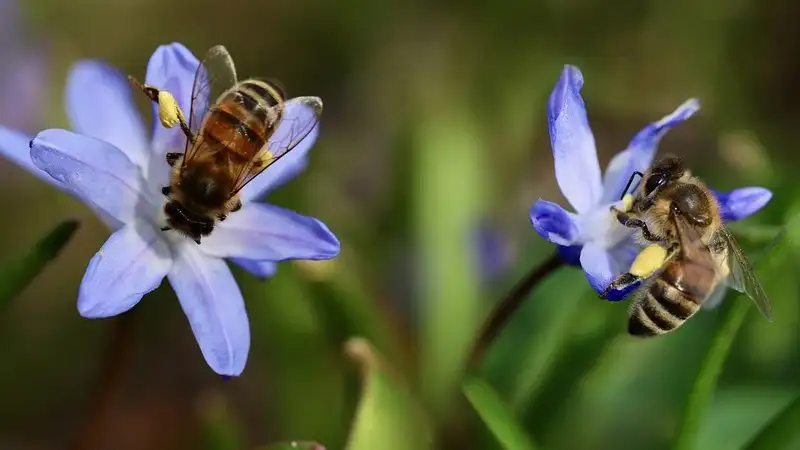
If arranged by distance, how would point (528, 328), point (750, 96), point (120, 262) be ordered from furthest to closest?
point (750, 96) < point (528, 328) < point (120, 262)

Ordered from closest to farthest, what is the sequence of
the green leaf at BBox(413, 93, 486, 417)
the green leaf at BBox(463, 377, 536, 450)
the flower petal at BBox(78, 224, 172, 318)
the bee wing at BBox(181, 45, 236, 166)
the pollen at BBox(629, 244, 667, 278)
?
1. the flower petal at BBox(78, 224, 172, 318)
2. the pollen at BBox(629, 244, 667, 278)
3. the bee wing at BBox(181, 45, 236, 166)
4. the green leaf at BBox(463, 377, 536, 450)
5. the green leaf at BBox(413, 93, 486, 417)

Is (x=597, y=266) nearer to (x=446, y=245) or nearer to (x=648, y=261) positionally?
(x=648, y=261)

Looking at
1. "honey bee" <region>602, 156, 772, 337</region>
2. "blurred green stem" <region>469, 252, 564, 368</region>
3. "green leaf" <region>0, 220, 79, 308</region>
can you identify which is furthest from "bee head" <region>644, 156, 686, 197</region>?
"green leaf" <region>0, 220, 79, 308</region>

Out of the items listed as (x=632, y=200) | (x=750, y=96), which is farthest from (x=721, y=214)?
(x=750, y=96)

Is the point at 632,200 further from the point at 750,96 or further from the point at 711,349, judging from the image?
the point at 750,96

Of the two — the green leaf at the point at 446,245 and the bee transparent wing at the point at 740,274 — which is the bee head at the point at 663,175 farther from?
the green leaf at the point at 446,245

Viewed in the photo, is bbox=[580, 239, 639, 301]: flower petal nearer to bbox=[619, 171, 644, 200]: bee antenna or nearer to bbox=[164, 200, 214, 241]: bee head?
bbox=[619, 171, 644, 200]: bee antenna

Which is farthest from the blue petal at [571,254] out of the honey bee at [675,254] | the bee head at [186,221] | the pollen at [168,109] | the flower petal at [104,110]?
the flower petal at [104,110]
